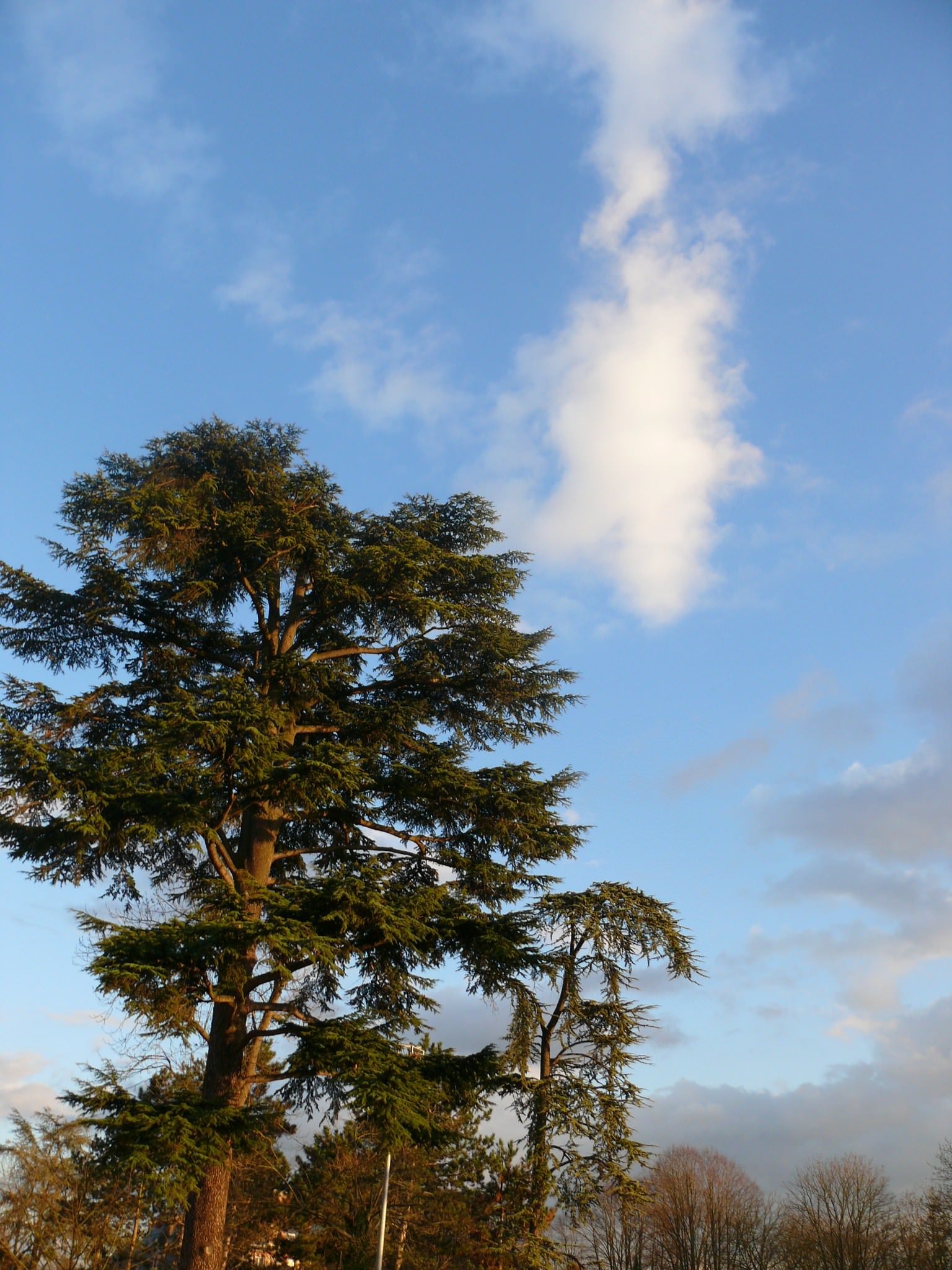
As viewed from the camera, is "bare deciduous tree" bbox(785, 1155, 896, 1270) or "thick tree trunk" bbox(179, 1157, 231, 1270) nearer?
"thick tree trunk" bbox(179, 1157, 231, 1270)

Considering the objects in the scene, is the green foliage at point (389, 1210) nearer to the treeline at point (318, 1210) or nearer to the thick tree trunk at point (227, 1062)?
the treeline at point (318, 1210)

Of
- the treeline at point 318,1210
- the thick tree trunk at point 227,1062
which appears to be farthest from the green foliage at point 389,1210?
the thick tree trunk at point 227,1062

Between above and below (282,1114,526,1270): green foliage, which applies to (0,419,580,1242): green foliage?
above

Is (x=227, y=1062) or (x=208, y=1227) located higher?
(x=227, y=1062)

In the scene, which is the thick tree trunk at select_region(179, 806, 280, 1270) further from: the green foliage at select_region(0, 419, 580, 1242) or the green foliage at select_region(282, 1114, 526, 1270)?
the green foliage at select_region(282, 1114, 526, 1270)

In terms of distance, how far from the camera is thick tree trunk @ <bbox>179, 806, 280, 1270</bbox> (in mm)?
12375

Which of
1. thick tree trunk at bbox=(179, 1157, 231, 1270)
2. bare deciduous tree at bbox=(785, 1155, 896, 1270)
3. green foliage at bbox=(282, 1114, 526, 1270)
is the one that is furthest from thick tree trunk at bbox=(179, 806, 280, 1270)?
bare deciduous tree at bbox=(785, 1155, 896, 1270)

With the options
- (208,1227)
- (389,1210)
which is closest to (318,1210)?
(389,1210)

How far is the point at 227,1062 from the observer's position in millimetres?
13484

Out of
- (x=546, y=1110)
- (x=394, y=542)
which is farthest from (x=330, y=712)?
(x=546, y=1110)

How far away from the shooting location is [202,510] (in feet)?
50.0

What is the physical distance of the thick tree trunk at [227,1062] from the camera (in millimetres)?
12375

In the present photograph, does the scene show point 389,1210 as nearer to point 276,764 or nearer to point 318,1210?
point 318,1210

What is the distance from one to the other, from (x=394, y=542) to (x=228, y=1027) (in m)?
7.61
